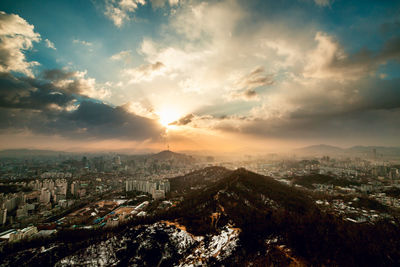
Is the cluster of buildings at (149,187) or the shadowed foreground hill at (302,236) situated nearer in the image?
the shadowed foreground hill at (302,236)

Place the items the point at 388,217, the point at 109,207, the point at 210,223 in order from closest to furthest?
the point at 210,223
the point at 388,217
the point at 109,207

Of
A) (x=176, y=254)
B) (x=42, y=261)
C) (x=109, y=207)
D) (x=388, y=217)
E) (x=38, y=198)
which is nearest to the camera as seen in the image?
(x=42, y=261)

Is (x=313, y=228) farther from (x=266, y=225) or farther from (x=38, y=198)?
(x=38, y=198)

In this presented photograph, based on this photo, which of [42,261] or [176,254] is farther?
[176,254]

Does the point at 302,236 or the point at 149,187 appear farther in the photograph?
the point at 149,187

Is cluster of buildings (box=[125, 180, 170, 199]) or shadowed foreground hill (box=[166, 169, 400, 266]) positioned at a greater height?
shadowed foreground hill (box=[166, 169, 400, 266])

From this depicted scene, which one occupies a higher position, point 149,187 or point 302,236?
point 302,236

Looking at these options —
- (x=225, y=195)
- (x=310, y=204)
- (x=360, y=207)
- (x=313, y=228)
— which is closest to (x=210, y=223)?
(x=225, y=195)

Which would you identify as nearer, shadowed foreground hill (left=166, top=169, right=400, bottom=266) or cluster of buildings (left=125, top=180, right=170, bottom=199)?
shadowed foreground hill (left=166, top=169, right=400, bottom=266)

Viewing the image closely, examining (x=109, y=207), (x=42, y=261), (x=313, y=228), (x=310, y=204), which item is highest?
(x=313, y=228)

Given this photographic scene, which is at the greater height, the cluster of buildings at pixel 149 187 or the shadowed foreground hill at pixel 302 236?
the shadowed foreground hill at pixel 302 236

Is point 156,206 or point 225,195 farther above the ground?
point 225,195
